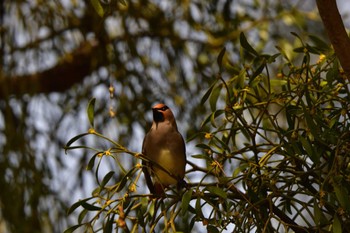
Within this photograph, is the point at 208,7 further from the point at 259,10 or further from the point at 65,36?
A: the point at 65,36

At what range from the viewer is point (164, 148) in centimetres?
182

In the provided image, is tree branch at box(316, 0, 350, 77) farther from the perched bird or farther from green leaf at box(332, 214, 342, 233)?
the perched bird

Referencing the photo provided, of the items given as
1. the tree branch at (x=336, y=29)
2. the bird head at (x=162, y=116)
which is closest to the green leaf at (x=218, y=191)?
the tree branch at (x=336, y=29)

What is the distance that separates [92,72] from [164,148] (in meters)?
0.88

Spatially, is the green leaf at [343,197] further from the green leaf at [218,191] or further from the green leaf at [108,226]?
the green leaf at [108,226]

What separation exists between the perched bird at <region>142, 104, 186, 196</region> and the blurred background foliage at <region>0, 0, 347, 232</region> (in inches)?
9.2

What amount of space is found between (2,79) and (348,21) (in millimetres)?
1758

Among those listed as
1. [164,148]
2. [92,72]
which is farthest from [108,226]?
[92,72]

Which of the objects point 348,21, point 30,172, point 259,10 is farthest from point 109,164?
point 348,21

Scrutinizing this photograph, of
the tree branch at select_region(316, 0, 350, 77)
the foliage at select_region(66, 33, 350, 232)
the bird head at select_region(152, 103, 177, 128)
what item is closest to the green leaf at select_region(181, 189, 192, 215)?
the foliage at select_region(66, 33, 350, 232)

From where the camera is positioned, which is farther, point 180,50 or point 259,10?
point 259,10

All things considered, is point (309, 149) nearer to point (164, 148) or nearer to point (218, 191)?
point (218, 191)

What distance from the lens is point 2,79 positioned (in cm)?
230

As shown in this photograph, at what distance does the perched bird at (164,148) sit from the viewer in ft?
5.50
